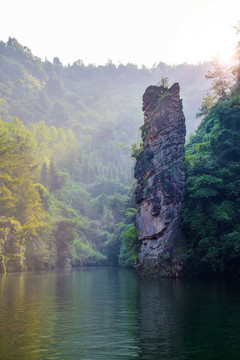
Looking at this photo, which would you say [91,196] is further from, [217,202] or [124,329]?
[124,329]

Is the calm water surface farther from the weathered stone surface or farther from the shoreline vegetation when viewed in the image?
the weathered stone surface

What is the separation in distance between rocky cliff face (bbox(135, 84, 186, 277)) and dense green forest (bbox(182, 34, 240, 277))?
3.58 feet

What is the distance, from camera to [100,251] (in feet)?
282

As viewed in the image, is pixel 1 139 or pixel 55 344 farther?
pixel 1 139

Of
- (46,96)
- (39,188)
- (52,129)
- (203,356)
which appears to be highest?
(46,96)

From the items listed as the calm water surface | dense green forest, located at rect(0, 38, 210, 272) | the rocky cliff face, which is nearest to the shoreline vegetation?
dense green forest, located at rect(0, 38, 210, 272)

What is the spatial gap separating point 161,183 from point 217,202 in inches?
211

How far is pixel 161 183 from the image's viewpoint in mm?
34344

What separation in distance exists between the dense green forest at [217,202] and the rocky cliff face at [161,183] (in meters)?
1.09

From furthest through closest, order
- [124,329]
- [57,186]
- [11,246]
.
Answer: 1. [57,186]
2. [11,246]
3. [124,329]

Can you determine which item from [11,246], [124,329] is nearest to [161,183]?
[124,329]

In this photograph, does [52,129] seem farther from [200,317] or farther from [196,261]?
[200,317]

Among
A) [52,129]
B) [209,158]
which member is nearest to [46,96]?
[52,129]

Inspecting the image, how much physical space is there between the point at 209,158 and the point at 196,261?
989cm
